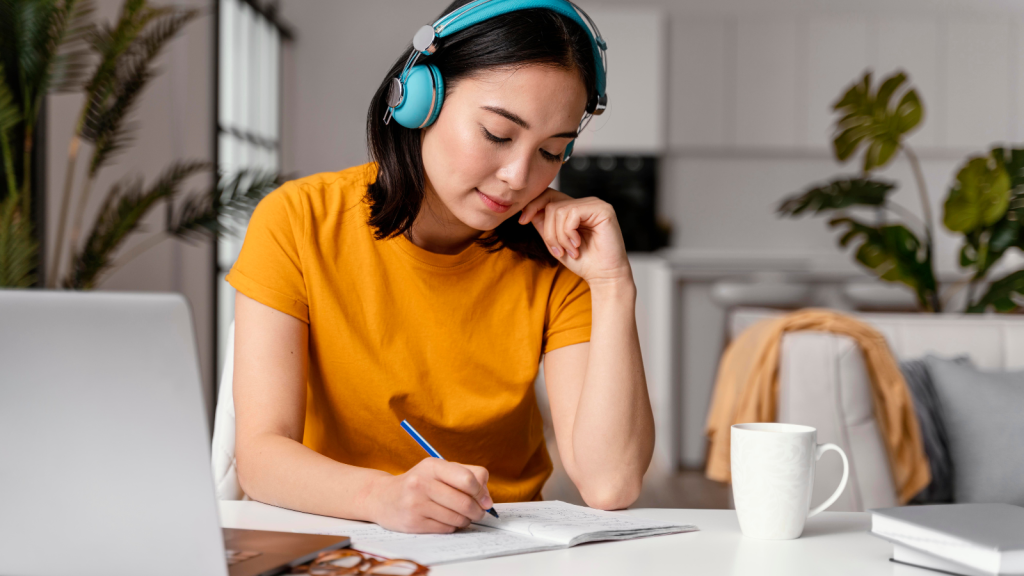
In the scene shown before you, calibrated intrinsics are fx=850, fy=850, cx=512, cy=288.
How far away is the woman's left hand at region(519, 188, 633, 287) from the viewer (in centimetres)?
109

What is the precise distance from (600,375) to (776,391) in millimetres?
1262

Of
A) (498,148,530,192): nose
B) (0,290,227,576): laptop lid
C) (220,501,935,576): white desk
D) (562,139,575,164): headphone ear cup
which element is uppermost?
(562,139,575,164): headphone ear cup

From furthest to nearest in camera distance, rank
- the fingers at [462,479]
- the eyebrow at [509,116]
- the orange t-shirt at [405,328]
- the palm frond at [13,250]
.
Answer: the palm frond at [13,250], the orange t-shirt at [405,328], the eyebrow at [509,116], the fingers at [462,479]

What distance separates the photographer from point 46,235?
2.55 meters

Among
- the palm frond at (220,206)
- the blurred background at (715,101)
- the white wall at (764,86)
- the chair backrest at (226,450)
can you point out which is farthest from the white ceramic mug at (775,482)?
the white wall at (764,86)

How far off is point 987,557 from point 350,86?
572 centimetres

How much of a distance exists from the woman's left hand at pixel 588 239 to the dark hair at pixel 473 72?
0.09 meters

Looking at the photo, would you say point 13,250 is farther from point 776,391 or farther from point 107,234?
point 776,391

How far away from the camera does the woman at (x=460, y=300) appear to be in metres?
0.99

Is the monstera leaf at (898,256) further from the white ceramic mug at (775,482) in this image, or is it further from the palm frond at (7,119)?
the palm frond at (7,119)

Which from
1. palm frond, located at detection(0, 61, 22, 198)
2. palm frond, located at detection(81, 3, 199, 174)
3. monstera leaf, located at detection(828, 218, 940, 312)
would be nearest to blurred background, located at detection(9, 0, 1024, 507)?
monstera leaf, located at detection(828, 218, 940, 312)

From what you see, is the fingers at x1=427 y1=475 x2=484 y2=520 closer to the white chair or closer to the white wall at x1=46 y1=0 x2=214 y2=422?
the white chair

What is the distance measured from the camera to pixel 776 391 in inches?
84.8

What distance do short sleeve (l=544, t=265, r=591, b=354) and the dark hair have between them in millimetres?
44
